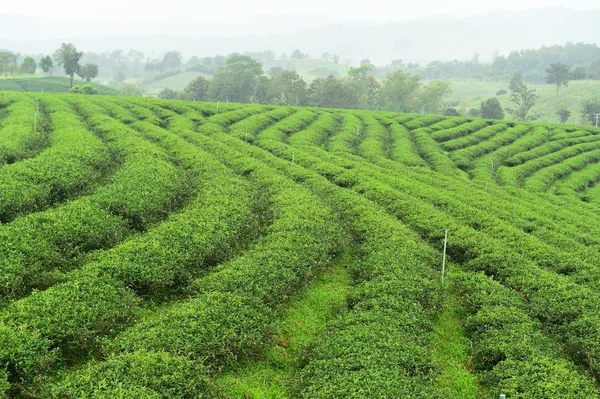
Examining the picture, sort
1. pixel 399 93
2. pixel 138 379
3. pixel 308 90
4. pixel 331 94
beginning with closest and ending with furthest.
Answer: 1. pixel 138 379
2. pixel 331 94
3. pixel 308 90
4. pixel 399 93

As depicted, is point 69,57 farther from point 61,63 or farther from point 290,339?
point 290,339

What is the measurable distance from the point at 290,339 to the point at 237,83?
81.5m

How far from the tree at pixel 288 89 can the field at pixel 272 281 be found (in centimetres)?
5812

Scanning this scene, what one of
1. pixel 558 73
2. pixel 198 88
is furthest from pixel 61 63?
pixel 558 73

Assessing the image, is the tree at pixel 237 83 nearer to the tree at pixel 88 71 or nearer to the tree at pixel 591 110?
the tree at pixel 88 71

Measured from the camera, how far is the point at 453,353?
13.3 metres

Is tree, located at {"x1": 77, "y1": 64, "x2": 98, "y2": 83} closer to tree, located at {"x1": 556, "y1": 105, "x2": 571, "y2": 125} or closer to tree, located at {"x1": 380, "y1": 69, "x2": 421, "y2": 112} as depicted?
tree, located at {"x1": 380, "y1": 69, "x2": 421, "y2": 112}

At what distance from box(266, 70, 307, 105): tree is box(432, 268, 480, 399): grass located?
73.8 m

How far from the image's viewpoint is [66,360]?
10.9 meters

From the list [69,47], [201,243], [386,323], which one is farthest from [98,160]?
[69,47]

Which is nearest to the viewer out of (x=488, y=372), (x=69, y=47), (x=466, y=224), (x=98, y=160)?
(x=488, y=372)

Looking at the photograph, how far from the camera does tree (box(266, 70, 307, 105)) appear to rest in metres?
86.1

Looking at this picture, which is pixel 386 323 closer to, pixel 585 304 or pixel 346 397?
pixel 346 397

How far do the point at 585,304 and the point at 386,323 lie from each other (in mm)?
6649
